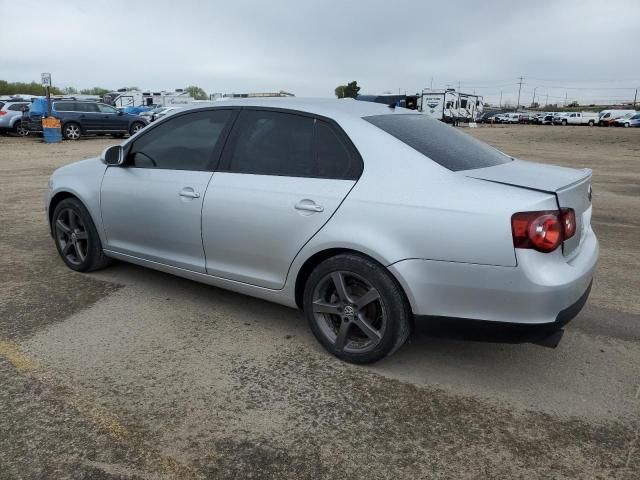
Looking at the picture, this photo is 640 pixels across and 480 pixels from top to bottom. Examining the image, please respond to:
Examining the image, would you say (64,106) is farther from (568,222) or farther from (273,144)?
(568,222)

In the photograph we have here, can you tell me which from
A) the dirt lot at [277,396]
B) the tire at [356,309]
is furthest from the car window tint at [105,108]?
the tire at [356,309]

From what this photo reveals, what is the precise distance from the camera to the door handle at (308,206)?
3.25m

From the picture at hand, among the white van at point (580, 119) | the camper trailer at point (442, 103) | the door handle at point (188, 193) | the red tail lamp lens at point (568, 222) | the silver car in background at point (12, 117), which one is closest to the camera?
the red tail lamp lens at point (568, 222)

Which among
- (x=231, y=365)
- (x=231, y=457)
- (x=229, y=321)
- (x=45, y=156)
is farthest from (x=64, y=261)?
(x=45, y=156)

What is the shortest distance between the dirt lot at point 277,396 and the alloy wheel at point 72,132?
64.8 feet

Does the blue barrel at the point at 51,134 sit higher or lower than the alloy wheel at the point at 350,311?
higher

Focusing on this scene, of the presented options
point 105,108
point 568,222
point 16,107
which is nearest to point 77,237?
Result: point 568,222

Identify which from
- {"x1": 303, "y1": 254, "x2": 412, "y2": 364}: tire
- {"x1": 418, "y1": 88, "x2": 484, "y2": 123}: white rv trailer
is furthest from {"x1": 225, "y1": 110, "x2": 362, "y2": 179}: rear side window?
{"x1": 418, "y1": 88, "x2": 484, "y2": 123}: white rv trailer

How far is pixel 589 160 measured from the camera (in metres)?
17.1

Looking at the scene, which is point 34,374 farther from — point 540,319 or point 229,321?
point 540,319

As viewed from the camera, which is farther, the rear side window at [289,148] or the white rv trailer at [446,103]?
the white rv trailer at [446,103]

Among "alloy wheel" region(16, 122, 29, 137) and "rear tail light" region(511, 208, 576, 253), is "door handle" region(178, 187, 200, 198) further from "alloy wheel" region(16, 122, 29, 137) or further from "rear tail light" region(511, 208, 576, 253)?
"alloy wheel" region(16, 122, 29, 137)

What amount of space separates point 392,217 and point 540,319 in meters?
0.92

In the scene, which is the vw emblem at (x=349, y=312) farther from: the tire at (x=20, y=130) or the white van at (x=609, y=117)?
the white van at (x=609, y=117)
